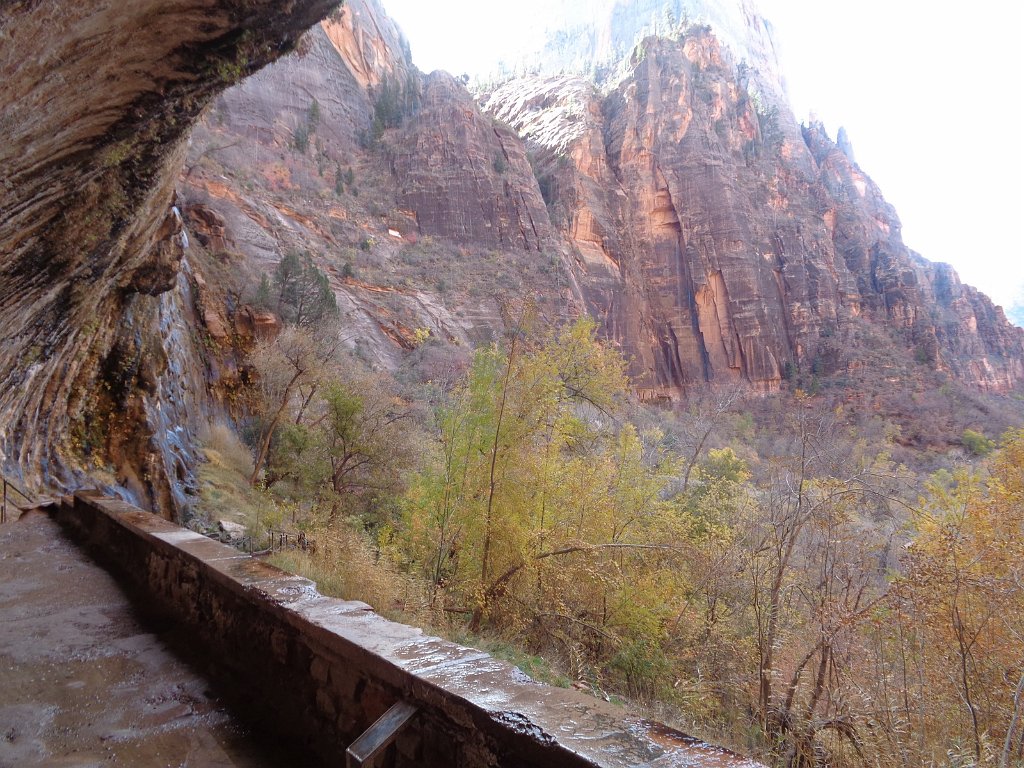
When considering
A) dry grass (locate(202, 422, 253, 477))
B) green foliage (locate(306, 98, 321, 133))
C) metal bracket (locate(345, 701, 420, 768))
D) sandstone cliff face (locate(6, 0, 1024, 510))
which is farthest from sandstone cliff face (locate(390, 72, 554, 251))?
metal bracket (locate(345, 701, 420, 768))

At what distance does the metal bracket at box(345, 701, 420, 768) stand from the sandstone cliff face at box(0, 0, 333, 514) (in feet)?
12.3

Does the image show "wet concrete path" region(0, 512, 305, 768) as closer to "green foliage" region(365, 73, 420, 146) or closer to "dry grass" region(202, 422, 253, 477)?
"dry grass" region(202, 422, 253, 477)

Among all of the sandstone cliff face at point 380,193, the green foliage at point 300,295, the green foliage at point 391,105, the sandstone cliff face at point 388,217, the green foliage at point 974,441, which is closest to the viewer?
the sandstone cliff face at point 388,217

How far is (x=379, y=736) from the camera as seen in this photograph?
2.09 meters

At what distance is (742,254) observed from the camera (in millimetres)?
59344

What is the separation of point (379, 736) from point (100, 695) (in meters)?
2.25

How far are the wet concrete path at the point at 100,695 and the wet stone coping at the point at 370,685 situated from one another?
201 millimetres

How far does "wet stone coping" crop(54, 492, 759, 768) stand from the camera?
1915 mm

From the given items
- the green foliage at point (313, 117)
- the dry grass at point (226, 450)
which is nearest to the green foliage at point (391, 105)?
the green foliage at point (313, 117)

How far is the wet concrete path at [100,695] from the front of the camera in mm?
2672

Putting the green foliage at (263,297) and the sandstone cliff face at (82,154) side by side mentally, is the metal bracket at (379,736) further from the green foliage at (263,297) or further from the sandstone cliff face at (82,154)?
the green foliage at (263,297)

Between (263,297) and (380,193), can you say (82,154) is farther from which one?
(380,193)

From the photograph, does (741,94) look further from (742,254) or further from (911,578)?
(911,578)

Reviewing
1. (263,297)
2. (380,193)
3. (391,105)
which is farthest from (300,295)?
(391,105)
